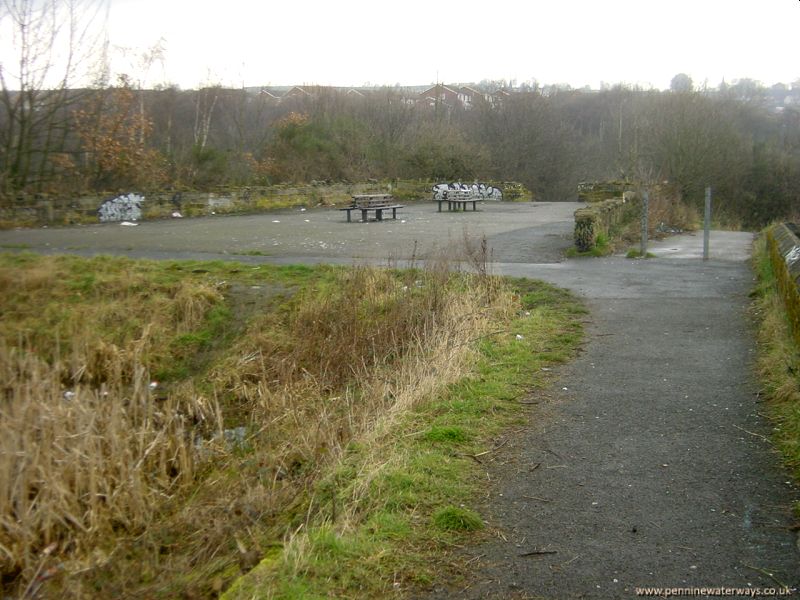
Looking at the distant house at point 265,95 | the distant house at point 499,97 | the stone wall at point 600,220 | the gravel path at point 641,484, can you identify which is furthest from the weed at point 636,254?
the distant house at point 499,97

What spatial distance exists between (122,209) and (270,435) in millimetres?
18041

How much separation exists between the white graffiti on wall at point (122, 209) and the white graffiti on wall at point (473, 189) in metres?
13.7

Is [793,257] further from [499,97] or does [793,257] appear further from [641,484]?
[499,97]

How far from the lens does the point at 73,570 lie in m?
4.65

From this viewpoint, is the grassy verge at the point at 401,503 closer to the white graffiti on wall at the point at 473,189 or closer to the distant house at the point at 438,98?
the white graffiti on wall at the point at 473,189

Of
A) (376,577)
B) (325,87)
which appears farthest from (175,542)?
(325,87)

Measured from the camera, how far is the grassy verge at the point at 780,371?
527cm

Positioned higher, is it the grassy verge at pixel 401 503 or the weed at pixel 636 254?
the weed at pixel 636 254

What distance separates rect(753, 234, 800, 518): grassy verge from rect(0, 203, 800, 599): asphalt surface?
111mm

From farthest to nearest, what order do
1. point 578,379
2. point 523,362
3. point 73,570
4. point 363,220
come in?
point 363,220 < point 523,362 < point 578,379 < point 73,570

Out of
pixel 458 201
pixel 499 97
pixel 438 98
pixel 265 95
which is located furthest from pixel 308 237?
pixel 438 98

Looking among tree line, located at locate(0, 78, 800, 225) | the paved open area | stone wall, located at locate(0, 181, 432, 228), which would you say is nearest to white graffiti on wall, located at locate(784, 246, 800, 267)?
the paved open area

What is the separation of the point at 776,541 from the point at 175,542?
11.0ft

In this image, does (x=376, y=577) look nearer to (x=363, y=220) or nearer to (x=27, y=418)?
(x=27, y=418)
